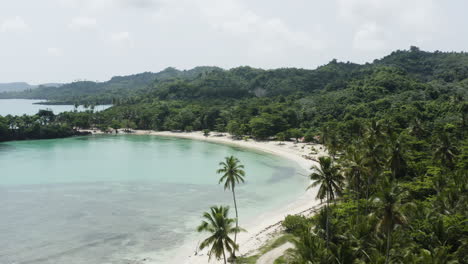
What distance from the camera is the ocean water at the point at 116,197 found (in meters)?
39.5

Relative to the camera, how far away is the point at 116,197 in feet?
190

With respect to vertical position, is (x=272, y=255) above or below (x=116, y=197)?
above

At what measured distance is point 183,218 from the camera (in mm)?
47844

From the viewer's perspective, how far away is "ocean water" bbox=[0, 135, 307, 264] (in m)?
39.5

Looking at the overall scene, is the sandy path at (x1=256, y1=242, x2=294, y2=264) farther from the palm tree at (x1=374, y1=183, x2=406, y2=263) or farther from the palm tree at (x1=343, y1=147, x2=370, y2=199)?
the palm tree at (x1=374, y1=183, x2=406, y2=263)

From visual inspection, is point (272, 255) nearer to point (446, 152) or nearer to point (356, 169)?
point (356, 169)

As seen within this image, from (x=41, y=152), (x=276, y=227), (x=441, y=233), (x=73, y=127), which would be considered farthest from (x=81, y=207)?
(x=73, y=127)

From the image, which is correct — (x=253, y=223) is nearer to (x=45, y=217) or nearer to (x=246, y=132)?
(x=45, y=217)

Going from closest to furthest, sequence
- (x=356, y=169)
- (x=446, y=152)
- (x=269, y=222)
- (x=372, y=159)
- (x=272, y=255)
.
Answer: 1. (x=272, y=255)
2. (x=372, y=159)
3. (x=356, y=169)
4. (x=269, y=222)
5. (x=446, y=152)

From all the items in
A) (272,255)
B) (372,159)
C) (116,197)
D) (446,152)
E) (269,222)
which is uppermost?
A: (446,152)

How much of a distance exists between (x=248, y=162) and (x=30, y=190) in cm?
4567

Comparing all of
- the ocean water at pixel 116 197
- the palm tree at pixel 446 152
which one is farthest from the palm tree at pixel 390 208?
the palm tree at pixel 446 152

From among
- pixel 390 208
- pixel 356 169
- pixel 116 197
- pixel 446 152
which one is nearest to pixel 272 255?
pixel 356 169

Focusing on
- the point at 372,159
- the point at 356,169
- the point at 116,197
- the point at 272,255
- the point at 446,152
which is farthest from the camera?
the point at 116,197
